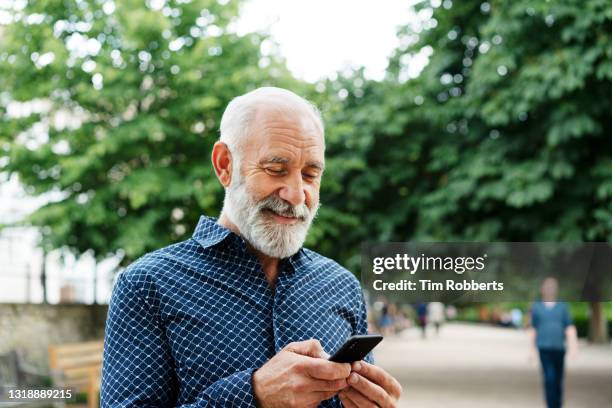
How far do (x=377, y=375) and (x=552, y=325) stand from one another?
24.4 feet

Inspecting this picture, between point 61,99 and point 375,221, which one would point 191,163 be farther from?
point 375,221

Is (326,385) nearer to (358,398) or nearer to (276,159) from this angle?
(358,398)

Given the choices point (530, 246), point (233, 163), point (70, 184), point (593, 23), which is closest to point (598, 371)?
point (530, 246)

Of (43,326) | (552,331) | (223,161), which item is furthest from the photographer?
(43,326)

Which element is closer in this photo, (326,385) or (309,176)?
(326,385)

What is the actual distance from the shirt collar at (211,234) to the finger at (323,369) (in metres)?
0.47

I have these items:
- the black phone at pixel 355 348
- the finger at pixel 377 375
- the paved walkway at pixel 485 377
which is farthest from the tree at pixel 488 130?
the black phone at pixel 355 348

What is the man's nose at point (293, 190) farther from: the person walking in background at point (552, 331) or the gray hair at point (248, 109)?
the person walking in background at point (552, 331)

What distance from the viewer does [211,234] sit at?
1.85 metres

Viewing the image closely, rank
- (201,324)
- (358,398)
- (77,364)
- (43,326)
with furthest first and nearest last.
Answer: (43,326) → (77,364) → (201,324) → (358,398)

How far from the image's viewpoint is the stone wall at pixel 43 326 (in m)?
11.0

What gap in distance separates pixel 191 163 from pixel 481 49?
4.76 meters

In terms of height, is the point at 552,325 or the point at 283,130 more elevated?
the point at 552,325

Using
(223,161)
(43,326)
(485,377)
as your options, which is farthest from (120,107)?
(223,161)
